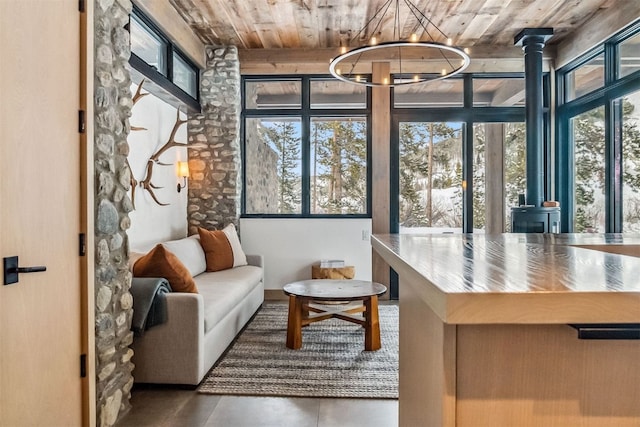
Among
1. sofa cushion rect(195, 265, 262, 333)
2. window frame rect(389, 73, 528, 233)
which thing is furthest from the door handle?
window frame rect(389, 73, 528, 233)

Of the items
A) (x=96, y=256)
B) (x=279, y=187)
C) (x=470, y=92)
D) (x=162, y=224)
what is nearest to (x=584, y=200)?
(x=470, y=92)

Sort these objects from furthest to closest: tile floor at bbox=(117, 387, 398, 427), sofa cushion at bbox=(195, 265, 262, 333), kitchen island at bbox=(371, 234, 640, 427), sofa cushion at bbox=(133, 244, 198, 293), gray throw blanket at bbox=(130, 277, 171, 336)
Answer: sofa cushion at bbox=(195, 265, 262, 333), sofa cushion at bbox=(133, 244, 198, 293), gray throw blanket at bbox=(130, 277, 171, 336), tile floor at bbox=(117, 387, 398, 427), kitchen island at bbox=(371, 234, 640, 427)

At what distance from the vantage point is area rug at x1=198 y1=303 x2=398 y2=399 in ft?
9.39

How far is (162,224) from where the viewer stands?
469 cm

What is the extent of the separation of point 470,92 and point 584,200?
1.95 metres

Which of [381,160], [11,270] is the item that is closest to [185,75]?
[381,160]

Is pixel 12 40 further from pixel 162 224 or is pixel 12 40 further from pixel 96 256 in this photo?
pixel 162 224

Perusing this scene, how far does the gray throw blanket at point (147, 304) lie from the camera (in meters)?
2.71

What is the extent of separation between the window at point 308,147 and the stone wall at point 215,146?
374 millimetres

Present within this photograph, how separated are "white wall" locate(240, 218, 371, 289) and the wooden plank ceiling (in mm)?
2297

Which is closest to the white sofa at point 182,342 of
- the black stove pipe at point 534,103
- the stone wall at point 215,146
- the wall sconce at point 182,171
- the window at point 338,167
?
the wall sconce at point 182,171

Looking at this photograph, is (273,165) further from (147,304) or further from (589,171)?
(589,171)

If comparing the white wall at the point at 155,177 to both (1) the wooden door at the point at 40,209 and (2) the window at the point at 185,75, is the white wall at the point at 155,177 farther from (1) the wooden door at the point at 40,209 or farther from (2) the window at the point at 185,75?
(1) the wooden door at the point at 40,209

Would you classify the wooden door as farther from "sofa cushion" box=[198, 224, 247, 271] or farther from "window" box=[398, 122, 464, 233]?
"window" box=[398, 122, 464, 233]
